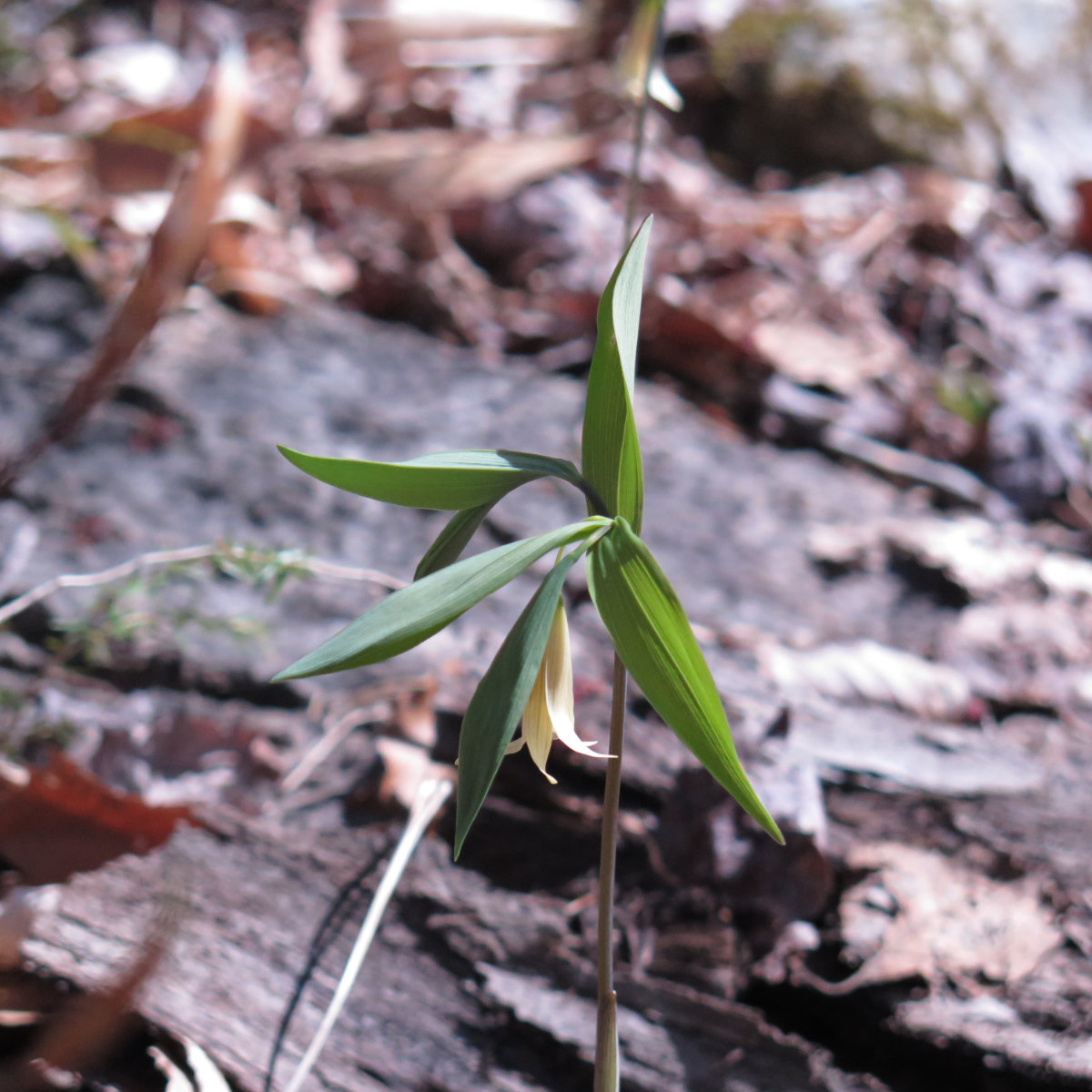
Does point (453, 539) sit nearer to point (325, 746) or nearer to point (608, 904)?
point (608, 904)

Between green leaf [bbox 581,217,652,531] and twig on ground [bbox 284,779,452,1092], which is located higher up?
green leaf [bbox 581,217,652,531]

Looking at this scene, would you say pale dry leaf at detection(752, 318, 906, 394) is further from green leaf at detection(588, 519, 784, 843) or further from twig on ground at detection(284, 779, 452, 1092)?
green leaf at detection(588, 519, 784, 843)

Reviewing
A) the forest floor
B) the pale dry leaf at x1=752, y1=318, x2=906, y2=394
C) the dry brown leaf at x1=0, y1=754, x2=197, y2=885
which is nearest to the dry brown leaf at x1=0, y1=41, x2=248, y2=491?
the forest floor

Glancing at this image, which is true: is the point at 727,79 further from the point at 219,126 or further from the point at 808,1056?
the point at 808,1056

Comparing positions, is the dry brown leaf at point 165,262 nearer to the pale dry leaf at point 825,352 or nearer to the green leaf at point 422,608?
the green leaf at point 422,608

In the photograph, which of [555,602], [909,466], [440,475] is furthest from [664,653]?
[909,466]

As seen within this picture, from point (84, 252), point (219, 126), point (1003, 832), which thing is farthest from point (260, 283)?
point (1003, 832)

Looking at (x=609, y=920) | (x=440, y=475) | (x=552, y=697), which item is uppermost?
(x=440, y=475)
